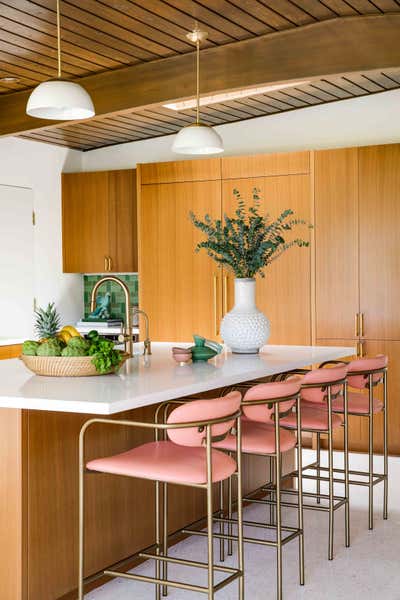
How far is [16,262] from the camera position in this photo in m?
7.18

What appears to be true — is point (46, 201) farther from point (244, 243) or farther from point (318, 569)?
point (318, 569)

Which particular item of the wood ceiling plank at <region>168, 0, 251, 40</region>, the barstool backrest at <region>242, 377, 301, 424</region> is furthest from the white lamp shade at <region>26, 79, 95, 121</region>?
the barstool backrest at <region>242, 377, 301, 424</region>

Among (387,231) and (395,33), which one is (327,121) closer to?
(387,231)

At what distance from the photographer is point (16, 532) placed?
3.04 m

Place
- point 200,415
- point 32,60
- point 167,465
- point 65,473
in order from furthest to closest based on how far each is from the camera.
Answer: point 32,60, point 65,473, point 167,465, point 200,415

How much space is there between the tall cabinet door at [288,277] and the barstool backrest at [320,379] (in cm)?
237

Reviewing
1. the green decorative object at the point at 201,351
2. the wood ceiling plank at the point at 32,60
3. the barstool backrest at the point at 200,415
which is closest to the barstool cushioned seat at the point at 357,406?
the green decorative object at the point at 201,351

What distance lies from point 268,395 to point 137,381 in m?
0.54

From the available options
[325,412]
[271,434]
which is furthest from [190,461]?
[325,412]

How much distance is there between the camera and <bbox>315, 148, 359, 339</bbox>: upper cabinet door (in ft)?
20.4

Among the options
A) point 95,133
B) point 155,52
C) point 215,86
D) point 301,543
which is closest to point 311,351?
point 301,543

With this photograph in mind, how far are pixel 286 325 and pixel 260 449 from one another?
3.05m

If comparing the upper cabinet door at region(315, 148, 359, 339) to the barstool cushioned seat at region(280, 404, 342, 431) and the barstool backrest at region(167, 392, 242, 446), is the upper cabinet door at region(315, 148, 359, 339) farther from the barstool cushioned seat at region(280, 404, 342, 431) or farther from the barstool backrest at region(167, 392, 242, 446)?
the barstool backrest at region(167, 392, 242, 446)

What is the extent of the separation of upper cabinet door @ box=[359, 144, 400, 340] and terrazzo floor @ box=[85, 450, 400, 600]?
186cm
